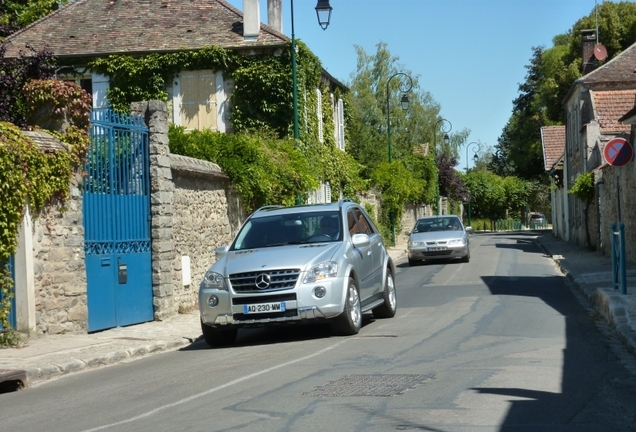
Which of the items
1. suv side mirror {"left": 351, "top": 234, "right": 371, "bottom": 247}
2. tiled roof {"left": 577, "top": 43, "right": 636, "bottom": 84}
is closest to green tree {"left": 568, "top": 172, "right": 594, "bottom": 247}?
tiled roof {"left": 577, "top": 43, "right": 636, "bottom": 84}

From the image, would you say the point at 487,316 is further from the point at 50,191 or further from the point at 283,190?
the point at 283,190

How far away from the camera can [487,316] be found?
14406 mm

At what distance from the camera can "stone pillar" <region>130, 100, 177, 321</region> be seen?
54.1 ft

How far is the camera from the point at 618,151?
1711 cm

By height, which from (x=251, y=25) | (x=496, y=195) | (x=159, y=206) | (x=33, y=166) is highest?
(x=251, y=25)

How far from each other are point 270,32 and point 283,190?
9037 mm

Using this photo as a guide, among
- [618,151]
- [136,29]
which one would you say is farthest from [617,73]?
[618,151]

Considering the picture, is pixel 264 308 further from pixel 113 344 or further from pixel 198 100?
pixel 198 100

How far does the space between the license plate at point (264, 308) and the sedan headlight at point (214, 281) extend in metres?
0.44

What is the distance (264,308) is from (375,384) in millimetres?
3852

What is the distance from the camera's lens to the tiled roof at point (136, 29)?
29.6m

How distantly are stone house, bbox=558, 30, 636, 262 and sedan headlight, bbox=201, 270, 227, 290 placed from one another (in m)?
17.9

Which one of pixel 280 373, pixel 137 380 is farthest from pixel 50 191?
pixel 280 373

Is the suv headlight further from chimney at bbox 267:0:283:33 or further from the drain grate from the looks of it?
chimney at bbox 267:0:283:33
